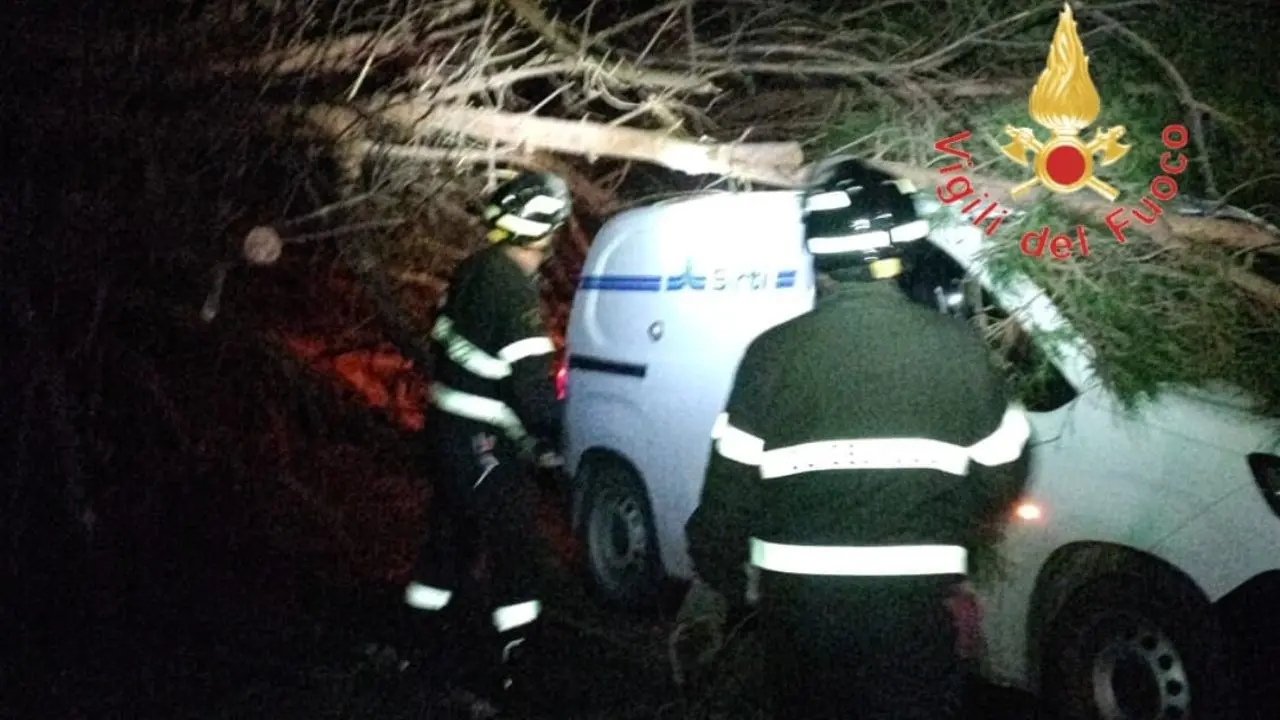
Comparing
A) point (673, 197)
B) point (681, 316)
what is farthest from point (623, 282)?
point (681, 316)

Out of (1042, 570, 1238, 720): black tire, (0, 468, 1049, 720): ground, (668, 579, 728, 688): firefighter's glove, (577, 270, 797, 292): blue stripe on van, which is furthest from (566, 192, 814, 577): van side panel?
(1042, 570, 1238, 720): black tire

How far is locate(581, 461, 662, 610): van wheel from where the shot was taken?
20.5ft

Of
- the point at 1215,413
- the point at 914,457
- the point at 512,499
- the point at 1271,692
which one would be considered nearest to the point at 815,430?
the point at 914,457

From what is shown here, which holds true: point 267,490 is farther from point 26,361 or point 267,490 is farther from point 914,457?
point 914,457

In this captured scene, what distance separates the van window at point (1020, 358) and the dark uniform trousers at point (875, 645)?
1.62m

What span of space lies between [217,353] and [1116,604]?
4629 mm

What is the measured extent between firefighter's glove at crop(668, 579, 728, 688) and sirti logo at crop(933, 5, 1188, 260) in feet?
5.78

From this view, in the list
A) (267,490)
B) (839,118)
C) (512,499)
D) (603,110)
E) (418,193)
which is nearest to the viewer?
(512,499)

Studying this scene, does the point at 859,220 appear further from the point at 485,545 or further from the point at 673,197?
the point at 673,197

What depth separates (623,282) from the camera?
6543mm

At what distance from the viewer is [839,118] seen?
6191 mm

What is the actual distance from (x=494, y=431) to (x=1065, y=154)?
229 cm

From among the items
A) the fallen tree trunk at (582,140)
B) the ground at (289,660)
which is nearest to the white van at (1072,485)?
the fallen tree trunk at (582,140)

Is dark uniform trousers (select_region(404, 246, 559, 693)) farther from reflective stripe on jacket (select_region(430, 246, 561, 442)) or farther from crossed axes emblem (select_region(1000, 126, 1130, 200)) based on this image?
crossed axes emblem (select_region(1000, 126, 1130, 200))
